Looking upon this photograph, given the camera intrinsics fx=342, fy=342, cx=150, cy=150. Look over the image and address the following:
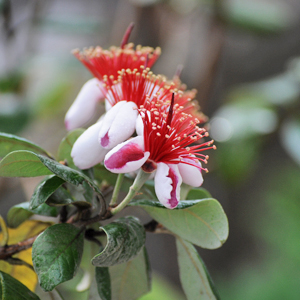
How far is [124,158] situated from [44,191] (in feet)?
0.32

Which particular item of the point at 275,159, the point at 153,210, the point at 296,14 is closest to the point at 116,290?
the point at 153,210

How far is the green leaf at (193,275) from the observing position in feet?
1.46

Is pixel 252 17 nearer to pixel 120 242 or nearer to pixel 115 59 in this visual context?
pixel 115 59

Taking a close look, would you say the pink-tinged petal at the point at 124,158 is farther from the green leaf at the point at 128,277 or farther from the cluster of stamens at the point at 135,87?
the green leaf at the point at 128,277

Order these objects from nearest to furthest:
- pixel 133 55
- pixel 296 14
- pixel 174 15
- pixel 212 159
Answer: pixel 133 55 < pixel 212 159 < pixel 174 15 < pixel 296 14

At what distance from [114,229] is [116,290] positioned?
191mm

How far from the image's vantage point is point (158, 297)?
1.83m

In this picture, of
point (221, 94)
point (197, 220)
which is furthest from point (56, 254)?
point (221, 94)

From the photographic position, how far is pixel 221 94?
3.01 meters

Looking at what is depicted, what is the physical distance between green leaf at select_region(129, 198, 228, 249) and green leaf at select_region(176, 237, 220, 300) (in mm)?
51

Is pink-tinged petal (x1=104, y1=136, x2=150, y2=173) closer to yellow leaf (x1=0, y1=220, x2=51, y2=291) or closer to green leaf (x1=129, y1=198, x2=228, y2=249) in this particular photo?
green leaf (x1=129, y1=198, x2=228, y2=249)

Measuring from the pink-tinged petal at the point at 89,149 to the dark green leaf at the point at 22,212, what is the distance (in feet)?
0.30

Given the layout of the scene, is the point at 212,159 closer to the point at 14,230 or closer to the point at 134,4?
the point at 134,4

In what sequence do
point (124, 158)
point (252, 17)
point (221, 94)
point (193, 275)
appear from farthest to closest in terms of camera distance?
point (221, 94), point (252, 17), point (193, 275), point (124, 158)
